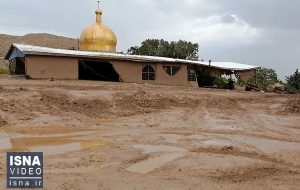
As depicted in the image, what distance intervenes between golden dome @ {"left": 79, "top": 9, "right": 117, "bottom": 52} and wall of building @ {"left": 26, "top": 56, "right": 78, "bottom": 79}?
8.16m

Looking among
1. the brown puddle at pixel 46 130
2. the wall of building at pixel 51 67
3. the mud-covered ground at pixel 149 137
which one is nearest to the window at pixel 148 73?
the wall of building at pixel 51 67

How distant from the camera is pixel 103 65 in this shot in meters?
31.7

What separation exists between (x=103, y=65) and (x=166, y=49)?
63.3 feet

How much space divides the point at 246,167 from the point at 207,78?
27.7 meters

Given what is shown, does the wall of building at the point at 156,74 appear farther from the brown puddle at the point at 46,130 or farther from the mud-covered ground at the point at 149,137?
the brown puddle at the point at 46,130

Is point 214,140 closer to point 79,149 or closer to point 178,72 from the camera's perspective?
point 79,149

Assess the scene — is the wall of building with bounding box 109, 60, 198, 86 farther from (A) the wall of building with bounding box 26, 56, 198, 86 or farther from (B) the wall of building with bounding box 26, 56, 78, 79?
(B) the wall of building with bounding box 26, 56, 78, 79

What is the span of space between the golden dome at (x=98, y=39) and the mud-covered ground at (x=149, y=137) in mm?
12246

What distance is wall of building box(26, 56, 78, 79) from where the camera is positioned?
2529 centimetres

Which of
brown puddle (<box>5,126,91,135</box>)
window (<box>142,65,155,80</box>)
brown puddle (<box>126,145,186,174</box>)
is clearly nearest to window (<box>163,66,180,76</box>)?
window (<box>142,65,155,80</box>)

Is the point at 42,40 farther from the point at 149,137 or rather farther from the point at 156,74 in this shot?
the point at 149,137

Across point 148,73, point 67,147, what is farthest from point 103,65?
point 67,147

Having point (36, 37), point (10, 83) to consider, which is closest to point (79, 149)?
point (10, 83)

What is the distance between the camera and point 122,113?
17781 mm
